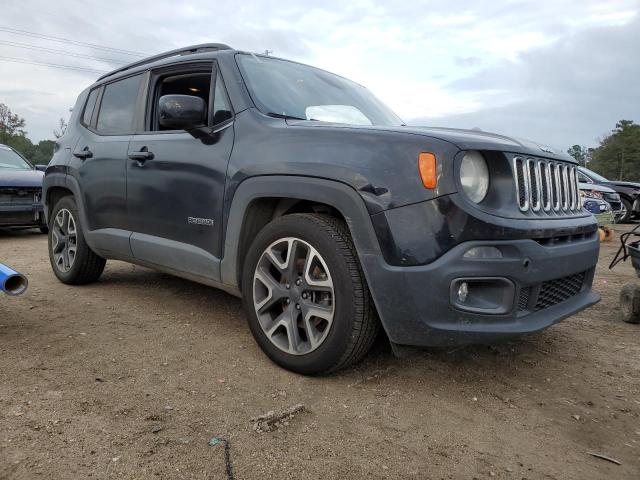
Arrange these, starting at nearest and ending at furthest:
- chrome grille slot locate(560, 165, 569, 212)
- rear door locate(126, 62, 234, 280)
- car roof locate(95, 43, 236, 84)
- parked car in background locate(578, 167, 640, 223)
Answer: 1. chrome grille slot locate(560, 165, 569, 212)
2. rear door locate(126, 62, 234, 280)
3. car roof locate(95, 43, 236, 84)
4. parked car in background locate(578, 167, 640, 223)

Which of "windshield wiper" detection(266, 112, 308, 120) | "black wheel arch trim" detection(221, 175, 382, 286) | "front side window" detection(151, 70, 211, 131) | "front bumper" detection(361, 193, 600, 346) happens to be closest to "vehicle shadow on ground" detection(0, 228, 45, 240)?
"front side window" detection(151, 70, 211, 131)

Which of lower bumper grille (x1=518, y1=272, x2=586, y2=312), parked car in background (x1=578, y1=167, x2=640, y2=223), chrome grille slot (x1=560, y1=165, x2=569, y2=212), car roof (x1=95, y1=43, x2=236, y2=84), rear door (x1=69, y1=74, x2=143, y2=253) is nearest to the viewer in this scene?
lower bumper grille (x1=518, y1=272, x2=586, y2=312)

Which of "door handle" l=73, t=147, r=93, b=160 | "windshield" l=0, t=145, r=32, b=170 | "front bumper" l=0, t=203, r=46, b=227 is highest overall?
"door handle" l=73, t=147, r=93, b=160

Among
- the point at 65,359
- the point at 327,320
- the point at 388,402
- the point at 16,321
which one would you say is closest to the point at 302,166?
the point at 327,320

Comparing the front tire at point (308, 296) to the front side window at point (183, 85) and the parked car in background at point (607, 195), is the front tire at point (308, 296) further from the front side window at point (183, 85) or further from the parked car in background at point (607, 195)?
the parked car in background at point (607, 195)

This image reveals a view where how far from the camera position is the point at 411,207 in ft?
7.22

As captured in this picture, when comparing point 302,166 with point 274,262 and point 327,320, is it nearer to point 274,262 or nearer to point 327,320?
point 274,262

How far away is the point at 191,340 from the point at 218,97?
5.15ft

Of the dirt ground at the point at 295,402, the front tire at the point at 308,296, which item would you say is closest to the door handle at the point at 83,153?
the dirt ground at the point at 295,402

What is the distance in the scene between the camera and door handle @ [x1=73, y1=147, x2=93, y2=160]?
Result: 4161mm

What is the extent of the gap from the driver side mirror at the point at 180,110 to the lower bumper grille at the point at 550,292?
6.77 feet

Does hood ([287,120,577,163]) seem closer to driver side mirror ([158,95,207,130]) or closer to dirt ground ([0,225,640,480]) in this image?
driver side mirror ([158,95,207,130])

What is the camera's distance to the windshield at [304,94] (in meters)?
3.06

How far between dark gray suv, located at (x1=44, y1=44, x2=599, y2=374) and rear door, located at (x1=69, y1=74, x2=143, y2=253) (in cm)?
4
